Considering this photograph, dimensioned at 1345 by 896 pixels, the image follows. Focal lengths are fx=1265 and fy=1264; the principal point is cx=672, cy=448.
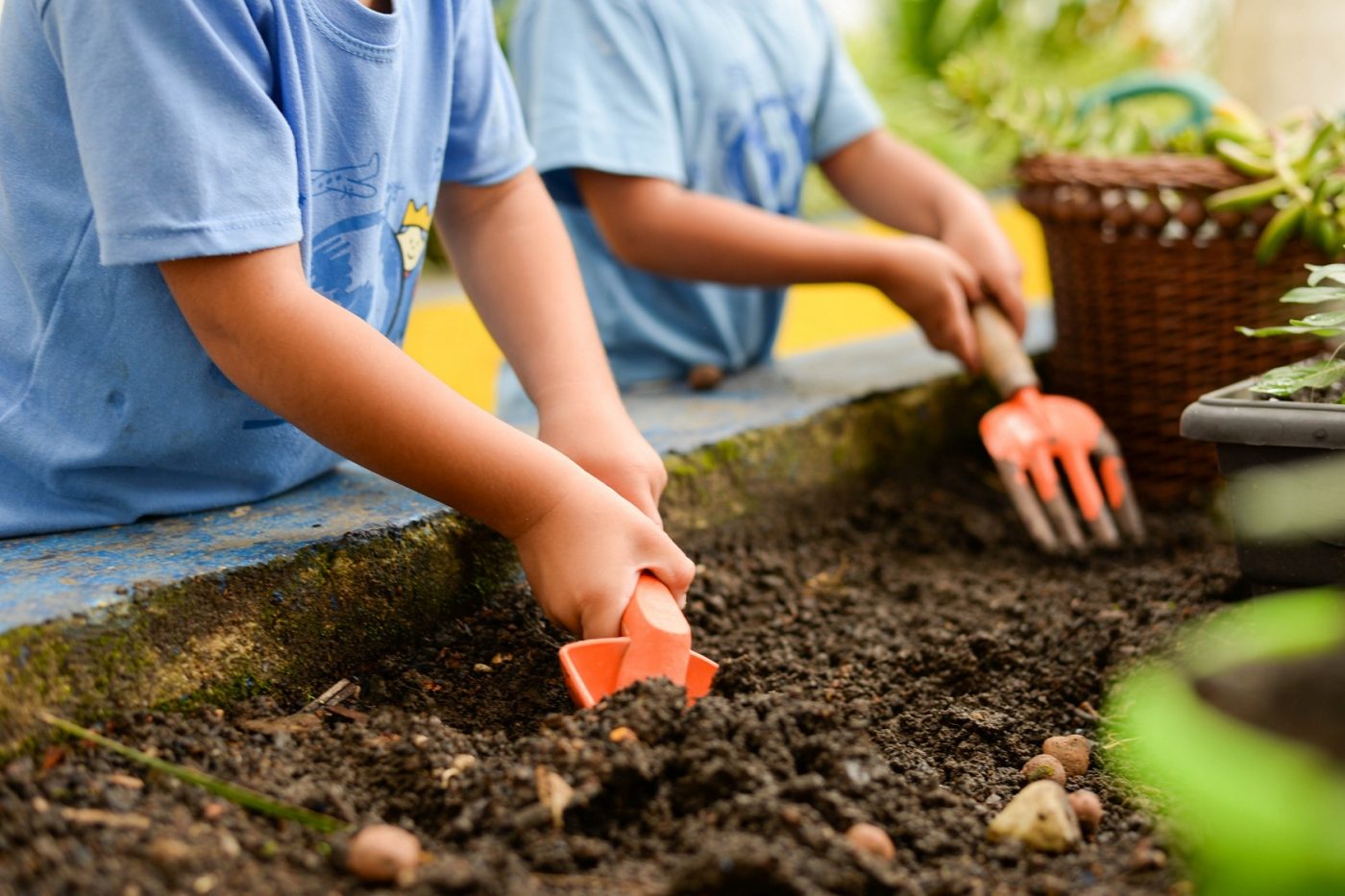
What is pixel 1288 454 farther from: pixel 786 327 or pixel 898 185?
pixel 786 327

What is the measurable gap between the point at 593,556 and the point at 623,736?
158 millimetres

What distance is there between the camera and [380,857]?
27.3 inches

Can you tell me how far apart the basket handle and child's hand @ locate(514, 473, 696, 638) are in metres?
1.31

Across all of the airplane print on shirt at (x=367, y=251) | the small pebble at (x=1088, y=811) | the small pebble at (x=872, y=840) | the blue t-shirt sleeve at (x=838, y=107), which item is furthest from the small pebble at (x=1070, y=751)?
the blue t-shirt sleeve at (x=838, y=107)

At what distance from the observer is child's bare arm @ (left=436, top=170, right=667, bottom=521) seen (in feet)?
3.60

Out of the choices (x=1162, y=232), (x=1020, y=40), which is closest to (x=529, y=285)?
(x=1162, y=232)

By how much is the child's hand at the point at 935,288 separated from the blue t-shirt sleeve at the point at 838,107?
30cm

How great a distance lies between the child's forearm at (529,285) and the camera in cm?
118

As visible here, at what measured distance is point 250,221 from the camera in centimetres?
88

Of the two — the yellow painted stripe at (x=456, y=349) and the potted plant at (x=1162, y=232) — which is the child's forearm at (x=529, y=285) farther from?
the potted plant at (x=1162, y=232)

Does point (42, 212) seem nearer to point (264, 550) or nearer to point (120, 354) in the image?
point (120, 354)

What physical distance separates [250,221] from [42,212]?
0.24m

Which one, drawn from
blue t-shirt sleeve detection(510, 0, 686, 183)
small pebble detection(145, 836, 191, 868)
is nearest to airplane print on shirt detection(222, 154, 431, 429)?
blue t-shirt sleeve detection(510, 0, 686, 183)

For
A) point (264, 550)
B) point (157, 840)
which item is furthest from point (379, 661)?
point (157, 840)
